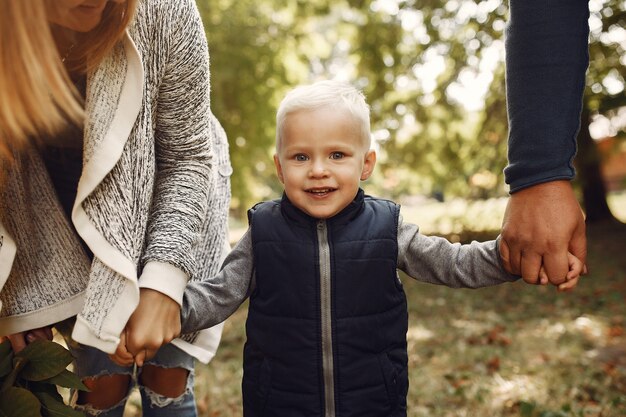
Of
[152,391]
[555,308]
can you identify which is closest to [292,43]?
[555,308]

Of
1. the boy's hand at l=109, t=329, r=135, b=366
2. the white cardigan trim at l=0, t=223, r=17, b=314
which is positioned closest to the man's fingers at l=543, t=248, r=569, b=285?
the boy's hand at l=109, t=329, r=135, b=366

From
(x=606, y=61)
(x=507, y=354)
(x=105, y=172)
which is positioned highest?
(x=105, y=172)

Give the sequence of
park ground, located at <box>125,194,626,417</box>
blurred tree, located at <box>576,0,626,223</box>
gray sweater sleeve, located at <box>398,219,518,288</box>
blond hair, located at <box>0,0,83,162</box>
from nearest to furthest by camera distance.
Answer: blond hair, located at <box>0,0,83,162</box>
gray sweater sleeve, located at <box>398,219,518,288</box>
park ground, located at <box>125,194,626,417</box>
blurred tree, located at <box>576,0,626,223</box>

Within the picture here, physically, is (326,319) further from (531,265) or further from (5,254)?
(5,254)

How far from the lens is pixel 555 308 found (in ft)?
21.2

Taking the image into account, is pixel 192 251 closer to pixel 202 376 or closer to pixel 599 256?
pixel 202 376

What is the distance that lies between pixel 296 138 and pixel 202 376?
126 inches

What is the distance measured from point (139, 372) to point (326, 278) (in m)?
0.85

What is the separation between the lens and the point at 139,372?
2.25 meters

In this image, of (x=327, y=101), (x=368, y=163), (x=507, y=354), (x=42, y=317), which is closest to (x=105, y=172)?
(x=42, y=317)

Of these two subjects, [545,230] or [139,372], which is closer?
[545,230]

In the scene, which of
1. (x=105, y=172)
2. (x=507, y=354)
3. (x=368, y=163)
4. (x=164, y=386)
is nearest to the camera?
(x=105, y=172)

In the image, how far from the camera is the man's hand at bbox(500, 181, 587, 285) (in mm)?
1559

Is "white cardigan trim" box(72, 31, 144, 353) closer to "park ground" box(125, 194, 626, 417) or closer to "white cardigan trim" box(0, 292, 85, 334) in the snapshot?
"white cardigan trim" box(0, 292, 85, 334)
